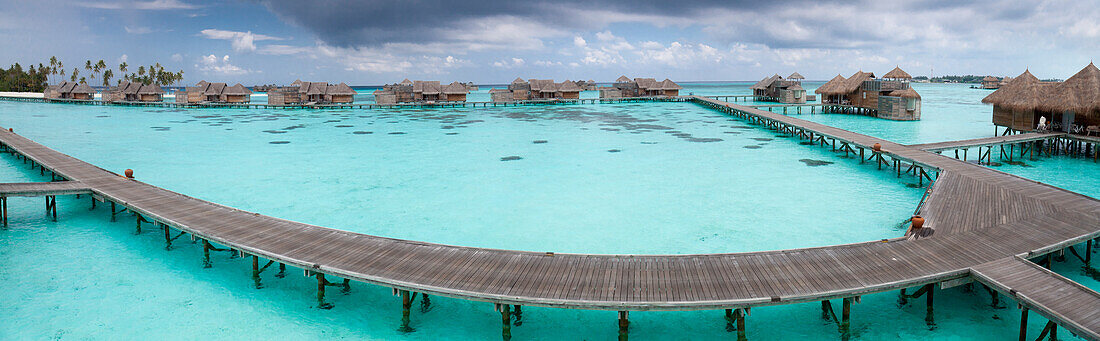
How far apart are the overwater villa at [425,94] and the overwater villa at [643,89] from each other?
15.8m

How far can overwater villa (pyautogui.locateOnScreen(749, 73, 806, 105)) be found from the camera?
47.2 m

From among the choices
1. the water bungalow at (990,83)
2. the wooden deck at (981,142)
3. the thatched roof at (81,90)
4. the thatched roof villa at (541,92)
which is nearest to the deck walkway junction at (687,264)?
the wooden deck at (981,142)

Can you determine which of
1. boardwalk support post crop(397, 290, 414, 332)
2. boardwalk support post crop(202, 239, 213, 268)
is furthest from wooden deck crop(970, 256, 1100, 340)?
boardwalk support post crop(202, 239, 213, 268)

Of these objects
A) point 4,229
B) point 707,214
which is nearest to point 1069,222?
point 707,214

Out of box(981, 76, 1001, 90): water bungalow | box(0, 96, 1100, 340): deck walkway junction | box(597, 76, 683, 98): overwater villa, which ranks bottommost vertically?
box(0, 96, 1100, 340): deck walkway junction

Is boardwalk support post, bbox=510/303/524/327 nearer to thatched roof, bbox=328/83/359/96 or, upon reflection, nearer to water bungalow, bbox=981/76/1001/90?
thatched roof, bbox=328/83/359/96

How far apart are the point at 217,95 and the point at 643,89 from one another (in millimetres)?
42457

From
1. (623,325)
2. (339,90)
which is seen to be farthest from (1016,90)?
(339,90)

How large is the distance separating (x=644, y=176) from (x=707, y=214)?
436cm

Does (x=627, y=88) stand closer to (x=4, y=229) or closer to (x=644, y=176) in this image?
(x=644, y=176)

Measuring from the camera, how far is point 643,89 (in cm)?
6169

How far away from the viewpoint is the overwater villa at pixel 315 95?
5125 cm

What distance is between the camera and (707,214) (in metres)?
12.3

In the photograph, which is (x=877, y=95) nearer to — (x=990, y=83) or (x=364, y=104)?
(x=364, y=104)
